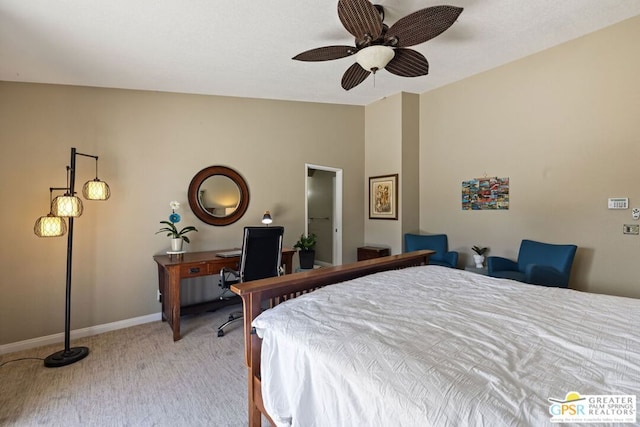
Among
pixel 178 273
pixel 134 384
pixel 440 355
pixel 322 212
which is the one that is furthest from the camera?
pixel 322 212

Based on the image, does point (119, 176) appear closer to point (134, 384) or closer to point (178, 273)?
point (178, 273)

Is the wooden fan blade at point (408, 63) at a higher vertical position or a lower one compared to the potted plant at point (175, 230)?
higher

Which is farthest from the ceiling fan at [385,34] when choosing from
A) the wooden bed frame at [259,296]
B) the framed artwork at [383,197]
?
the framed artwork at [383,197]

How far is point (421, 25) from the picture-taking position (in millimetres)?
2066

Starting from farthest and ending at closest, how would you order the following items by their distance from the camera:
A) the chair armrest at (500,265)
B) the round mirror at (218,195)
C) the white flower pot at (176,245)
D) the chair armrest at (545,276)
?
the round mirror at (218,195) → the chair armrest at (500,265) → the white flower pot at (176,245) → the chair armrest at (545,276)

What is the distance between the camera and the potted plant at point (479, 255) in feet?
13.4

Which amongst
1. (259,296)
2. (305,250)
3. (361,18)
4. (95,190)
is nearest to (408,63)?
(361,18)

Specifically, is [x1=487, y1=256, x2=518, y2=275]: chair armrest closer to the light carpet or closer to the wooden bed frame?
the wooden bed frame

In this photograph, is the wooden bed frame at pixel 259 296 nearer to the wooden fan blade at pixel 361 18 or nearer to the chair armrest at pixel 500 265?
the wooden fan blade at pixel 361 18

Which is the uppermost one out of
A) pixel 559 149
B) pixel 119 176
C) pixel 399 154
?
pixel 399 154

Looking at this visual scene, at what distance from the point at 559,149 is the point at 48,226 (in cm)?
513

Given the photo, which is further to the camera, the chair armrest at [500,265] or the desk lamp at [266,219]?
the desk lamp at [266,219]

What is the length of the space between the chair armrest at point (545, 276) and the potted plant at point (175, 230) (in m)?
3.73

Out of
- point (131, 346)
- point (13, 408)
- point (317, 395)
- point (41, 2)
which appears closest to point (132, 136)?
point (41, 2)
